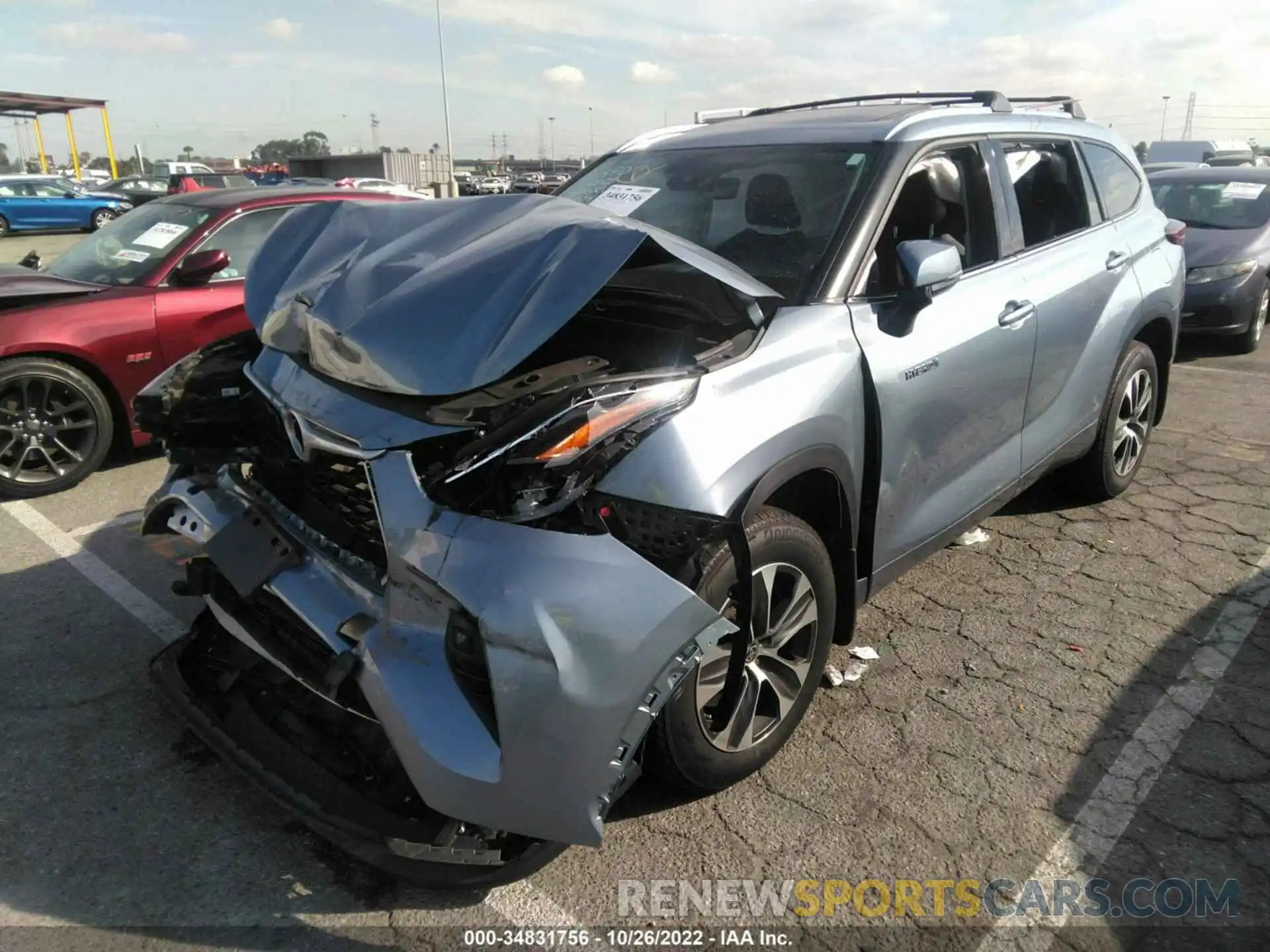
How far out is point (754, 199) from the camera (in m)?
3.30

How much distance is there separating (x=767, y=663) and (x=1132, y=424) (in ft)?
10.7

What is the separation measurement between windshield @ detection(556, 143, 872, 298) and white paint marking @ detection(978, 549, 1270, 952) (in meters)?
1.79

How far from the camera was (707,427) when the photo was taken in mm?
2258

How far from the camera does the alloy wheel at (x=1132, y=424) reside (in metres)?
4.66

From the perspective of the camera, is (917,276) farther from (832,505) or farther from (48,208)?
(48,208)

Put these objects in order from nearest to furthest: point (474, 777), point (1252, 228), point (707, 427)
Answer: point (474, 777)
point (707, 427)
point (1252, 228)

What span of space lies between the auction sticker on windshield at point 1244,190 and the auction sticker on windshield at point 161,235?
32.9 feet

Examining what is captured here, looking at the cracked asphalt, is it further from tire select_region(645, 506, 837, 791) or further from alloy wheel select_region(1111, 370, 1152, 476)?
alloy wheel select_region(1111, 370, 1152, 476)

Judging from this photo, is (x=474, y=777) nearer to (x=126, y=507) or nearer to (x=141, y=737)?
(x=141, y=737)

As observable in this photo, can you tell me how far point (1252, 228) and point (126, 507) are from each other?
401 inches

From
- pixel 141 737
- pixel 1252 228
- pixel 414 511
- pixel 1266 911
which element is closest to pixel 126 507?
pixel 141 737

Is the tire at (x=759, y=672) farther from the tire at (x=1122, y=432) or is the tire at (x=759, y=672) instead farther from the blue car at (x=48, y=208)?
the blue car at (x=48, y=208)

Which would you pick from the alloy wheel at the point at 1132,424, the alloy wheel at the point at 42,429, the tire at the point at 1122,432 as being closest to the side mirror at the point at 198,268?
the alloy wheel at the point at 42,429

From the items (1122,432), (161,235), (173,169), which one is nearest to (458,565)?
(1122,432)
